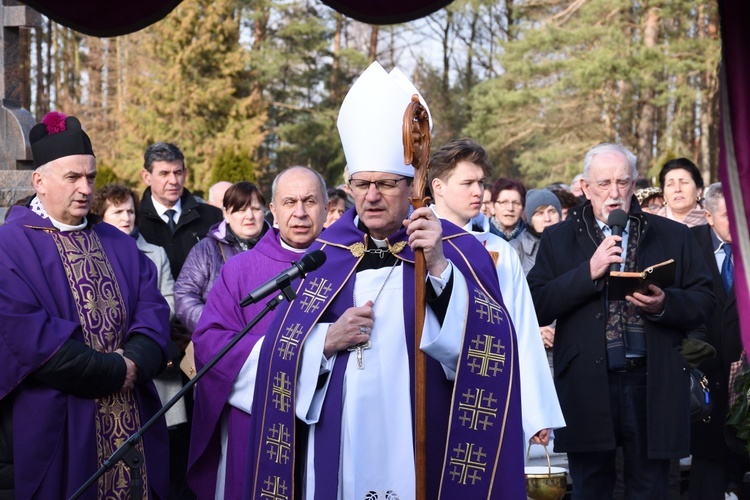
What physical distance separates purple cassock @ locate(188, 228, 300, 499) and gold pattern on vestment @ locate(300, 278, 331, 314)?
3.21ft

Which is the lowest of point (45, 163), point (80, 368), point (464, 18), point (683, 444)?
point (683, 444)

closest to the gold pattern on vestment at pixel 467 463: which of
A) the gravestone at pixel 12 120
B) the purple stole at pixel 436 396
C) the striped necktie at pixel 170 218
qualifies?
the purple stole at pixel 436 396

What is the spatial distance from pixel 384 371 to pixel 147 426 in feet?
3.14

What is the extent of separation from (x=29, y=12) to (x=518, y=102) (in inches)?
920

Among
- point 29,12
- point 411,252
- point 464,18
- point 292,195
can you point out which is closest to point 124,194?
point 29,12

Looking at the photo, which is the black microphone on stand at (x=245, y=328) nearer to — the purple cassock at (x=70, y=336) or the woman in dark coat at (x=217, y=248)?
the purple cassock at (x=70, y=336)

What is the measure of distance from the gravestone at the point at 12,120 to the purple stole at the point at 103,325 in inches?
60.0

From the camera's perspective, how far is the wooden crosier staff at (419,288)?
154 inches

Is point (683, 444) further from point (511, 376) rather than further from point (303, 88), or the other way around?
point (303, 88)

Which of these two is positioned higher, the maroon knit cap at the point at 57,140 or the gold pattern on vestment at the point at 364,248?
the maroon knit cap at the point at 57,140

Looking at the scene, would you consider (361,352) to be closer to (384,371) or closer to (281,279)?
(384,371)

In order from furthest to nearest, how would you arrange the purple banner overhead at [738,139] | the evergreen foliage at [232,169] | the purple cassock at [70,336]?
the evergreen foliage at [232,169]
the purple cassock at [70,336]
the purple banner overhead at [738,139]

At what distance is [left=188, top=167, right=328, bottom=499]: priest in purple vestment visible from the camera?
5.37 metres

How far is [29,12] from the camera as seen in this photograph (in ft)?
21.3
